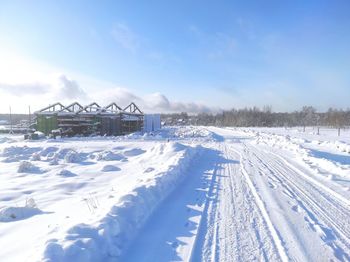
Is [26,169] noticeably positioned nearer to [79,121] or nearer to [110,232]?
[110,232]

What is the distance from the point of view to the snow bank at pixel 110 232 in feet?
13.7

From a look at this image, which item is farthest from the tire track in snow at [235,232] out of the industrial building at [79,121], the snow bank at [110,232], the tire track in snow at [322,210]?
the industrial building at [79,121]

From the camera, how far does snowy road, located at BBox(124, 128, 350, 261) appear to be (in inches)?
186

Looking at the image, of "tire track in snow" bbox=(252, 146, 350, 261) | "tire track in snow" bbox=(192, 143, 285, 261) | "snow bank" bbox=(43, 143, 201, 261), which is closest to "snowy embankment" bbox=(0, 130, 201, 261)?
"snow bank" bbox=(43, 143, 201, 261)

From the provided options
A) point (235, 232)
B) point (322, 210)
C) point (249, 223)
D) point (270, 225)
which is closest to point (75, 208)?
point (235, 232)

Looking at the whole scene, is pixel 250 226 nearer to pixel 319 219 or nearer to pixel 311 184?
pixel 319 219

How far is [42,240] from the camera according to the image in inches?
191

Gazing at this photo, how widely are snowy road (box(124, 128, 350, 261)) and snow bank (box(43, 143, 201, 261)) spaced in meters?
0.23

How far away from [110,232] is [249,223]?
8.70 feet

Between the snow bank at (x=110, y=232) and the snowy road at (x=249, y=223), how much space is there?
0.23 m

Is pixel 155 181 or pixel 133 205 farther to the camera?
pixel 155 181

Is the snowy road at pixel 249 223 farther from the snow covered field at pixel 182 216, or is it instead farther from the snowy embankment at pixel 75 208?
the snowy embankment at pixel 75 208

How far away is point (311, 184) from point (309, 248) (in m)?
5.40

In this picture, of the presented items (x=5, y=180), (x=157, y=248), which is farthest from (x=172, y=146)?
(x=157, y=248)
